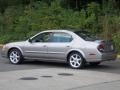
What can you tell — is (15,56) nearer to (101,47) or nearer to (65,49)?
(65,49)

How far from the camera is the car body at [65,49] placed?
17109mm

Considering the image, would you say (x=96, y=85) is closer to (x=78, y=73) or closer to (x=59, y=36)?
(x=78, y=73)

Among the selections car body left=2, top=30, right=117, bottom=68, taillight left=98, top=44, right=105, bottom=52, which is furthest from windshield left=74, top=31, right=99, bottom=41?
taillight left=98, top=44, right=105, bottom=52

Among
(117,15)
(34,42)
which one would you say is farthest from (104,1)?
(34,42)

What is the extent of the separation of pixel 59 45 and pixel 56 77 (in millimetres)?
2995

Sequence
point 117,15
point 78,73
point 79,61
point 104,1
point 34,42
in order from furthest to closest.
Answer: point 104,1 → point 117,15 → point 34,42 → point 79,61 → point 78,73

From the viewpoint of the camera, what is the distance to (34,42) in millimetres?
18609

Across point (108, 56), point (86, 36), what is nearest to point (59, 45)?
point (86, 36)

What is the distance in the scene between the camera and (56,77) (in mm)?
14914

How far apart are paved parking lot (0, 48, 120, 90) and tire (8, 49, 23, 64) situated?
0.81 ft

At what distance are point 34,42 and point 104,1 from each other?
12.1 metres

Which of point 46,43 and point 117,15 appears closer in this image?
point 46,43

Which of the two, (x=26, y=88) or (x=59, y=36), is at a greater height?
(x=59, y=36)

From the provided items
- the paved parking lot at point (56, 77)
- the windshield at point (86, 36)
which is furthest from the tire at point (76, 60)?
the windshield at point (86, 36)
